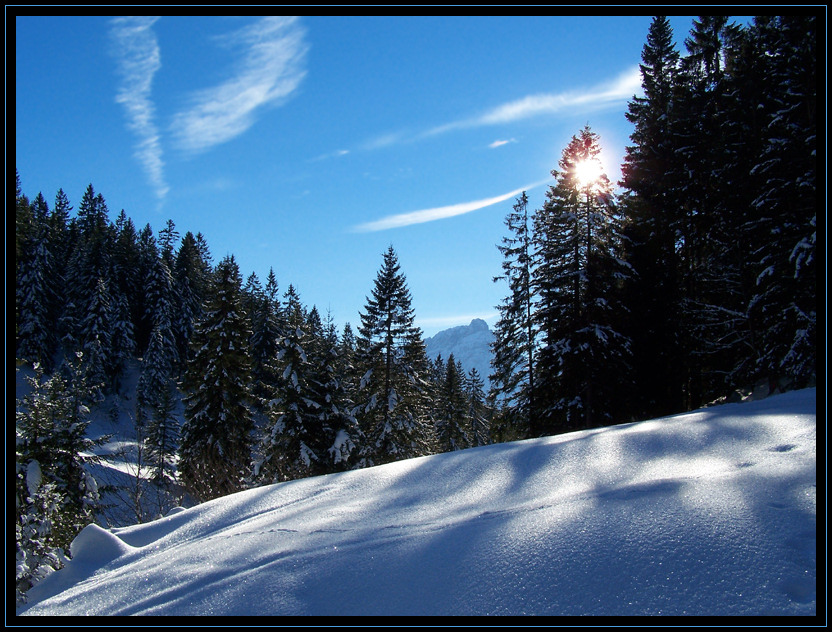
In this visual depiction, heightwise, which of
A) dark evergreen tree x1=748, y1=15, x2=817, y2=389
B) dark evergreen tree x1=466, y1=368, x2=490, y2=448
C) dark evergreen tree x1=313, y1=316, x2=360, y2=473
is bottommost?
dark evergreen tree x1=466, y1=368, x2=490, y2=448

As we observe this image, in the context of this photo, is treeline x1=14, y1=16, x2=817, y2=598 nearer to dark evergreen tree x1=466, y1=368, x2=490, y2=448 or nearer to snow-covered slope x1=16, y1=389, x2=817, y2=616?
snow-covered slope x1=16, y1=389, x2=817, y2=616

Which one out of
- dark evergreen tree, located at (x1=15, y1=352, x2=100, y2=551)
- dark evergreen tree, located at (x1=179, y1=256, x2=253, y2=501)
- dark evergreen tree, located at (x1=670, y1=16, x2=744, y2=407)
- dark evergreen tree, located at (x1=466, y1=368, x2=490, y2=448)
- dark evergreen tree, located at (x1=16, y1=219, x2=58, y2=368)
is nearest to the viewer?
dark evergreen tree, located at (x1=15, y1=352, x2=100, y2=551)

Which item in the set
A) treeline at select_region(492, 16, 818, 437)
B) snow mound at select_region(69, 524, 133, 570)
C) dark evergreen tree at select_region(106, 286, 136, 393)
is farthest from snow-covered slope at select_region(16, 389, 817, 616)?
dark evergreen tree at select_region(106, 286, 136, 393)

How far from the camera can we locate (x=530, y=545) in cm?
272

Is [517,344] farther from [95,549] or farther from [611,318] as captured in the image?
[95,549]

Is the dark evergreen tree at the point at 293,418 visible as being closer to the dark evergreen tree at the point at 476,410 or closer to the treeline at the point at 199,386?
the treeline at the point at 199,386

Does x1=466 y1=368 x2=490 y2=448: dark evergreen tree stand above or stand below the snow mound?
below

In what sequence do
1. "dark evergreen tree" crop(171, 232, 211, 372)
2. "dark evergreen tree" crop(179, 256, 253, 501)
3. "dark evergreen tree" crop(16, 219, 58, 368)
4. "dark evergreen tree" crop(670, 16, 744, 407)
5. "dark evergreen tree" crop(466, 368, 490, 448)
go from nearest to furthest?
"dark evergreen tree" crop(670, 16, 744, 407) < "dark evergreen tree" crop(179, 256, 253, 501) < "dark evergreen tree" crop(16, 219, 58, 368) < "dark evergreen tree" crop(466, 368, 490, 448) < "dark evergreen tree" crop(171, 232, 211, 372)

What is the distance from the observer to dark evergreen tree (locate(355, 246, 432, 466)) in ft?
82.7

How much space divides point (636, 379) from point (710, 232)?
22.6 ft

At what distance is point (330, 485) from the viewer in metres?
5.84

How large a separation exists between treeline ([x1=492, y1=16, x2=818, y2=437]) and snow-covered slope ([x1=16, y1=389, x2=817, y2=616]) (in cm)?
1187

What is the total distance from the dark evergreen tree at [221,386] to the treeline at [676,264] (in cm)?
1333

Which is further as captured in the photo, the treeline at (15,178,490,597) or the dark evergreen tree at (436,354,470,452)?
the dark evergreen tree at (436,354,470,452)
